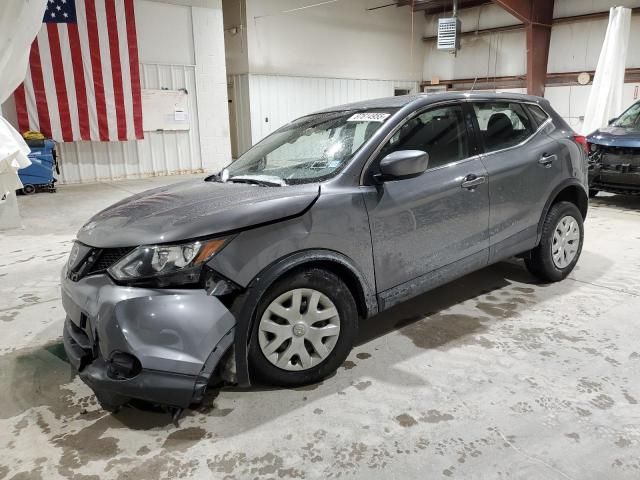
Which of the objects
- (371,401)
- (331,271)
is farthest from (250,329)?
(371,401)

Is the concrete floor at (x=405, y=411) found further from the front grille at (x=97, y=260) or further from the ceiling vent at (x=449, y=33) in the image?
the ceiling vent at (x=449, y=33)

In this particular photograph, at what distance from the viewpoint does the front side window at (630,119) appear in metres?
7.19

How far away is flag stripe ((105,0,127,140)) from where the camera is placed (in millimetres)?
9945

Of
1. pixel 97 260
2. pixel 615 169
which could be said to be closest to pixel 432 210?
pixel 97 260

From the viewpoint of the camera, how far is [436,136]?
2.99 meters

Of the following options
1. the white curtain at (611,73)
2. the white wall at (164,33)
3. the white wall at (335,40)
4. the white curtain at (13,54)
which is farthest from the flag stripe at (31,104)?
the white curtain at (611,73)

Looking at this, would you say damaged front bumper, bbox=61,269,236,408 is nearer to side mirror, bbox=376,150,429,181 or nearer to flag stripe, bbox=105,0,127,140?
side mirror, bbox=376,150,429,181

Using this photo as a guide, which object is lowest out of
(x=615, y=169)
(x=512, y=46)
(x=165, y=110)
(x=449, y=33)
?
(x=615, y=169)

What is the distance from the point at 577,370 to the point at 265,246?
175 cm

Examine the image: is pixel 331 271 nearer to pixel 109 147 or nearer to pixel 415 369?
pixel 415 369

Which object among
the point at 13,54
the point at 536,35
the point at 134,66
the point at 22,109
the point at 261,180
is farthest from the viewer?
the point at 536,35

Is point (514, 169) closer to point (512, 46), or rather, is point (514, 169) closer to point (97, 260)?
point (97, 260)

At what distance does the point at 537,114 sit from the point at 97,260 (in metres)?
3.19

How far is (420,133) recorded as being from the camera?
2912mm
